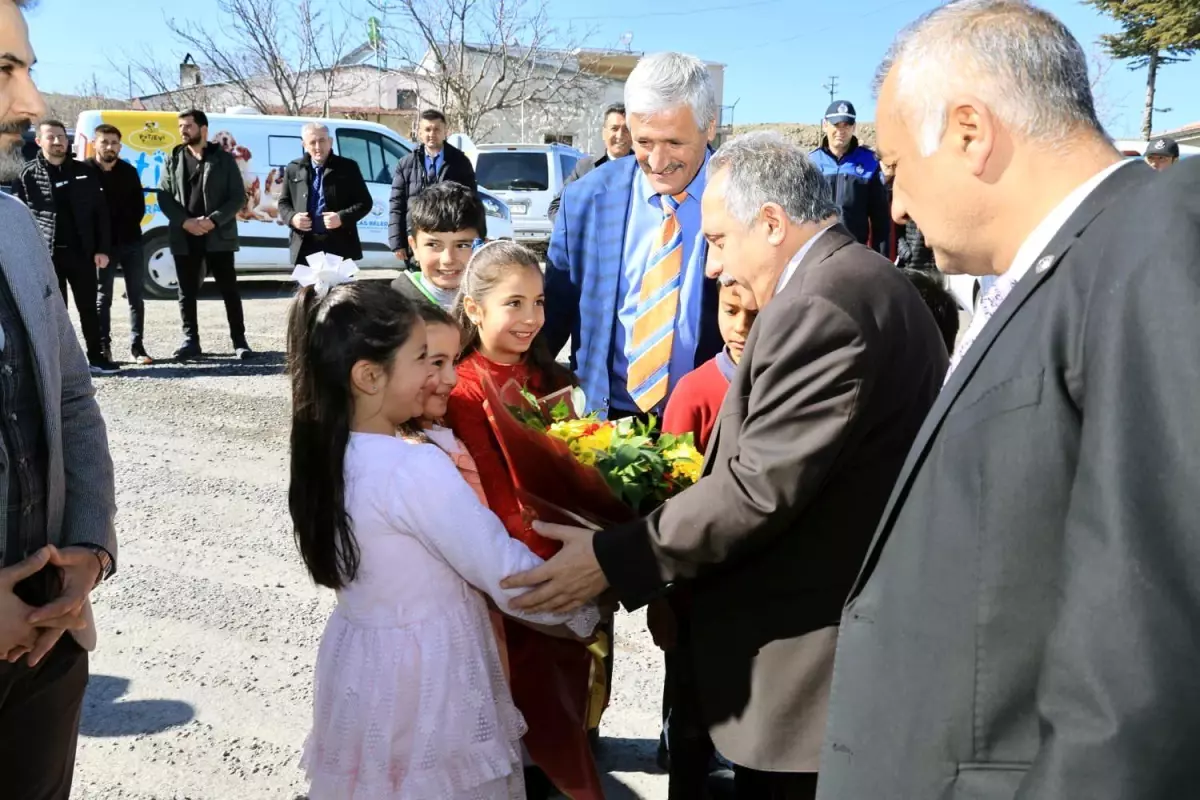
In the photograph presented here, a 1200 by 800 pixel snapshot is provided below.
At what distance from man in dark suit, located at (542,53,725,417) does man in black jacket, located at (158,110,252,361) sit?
6.62 meters

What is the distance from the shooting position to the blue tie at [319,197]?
908cm

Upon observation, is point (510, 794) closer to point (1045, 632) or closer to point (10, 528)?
point (10, 528)

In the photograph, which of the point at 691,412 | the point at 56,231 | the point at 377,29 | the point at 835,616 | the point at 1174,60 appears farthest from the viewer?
the point at 1174,60

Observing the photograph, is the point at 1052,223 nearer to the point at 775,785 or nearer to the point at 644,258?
Answer: the point at 775,785

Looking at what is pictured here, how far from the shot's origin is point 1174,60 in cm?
3703

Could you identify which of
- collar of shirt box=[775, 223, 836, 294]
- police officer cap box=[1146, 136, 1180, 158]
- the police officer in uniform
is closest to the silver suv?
the police officer in uniform

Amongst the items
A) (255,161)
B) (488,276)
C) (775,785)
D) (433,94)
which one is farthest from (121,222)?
(433,94)

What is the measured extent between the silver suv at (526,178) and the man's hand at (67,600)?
15282mm

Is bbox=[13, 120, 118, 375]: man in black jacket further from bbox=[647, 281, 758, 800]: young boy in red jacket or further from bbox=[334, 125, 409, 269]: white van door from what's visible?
bbox=[647, 281, 758, 800]: young boy in red jacket

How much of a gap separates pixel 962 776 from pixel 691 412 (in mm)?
1774

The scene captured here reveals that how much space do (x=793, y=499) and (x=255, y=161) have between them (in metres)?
13.1

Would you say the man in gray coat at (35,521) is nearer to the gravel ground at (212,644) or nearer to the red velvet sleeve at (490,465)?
the red velvet sleeve at (490,465)

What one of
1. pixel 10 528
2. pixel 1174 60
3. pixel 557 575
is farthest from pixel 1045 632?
pixel 1174 60

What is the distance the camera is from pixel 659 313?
130 inches
